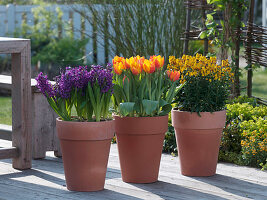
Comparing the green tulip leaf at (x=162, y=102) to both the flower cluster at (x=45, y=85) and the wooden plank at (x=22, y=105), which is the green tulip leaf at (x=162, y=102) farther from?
the wooden plank at (x=22, y=105)

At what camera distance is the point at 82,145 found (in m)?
3.14

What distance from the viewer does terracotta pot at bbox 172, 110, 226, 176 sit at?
11.6ft

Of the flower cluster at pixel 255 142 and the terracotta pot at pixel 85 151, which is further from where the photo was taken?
the flower cluster at pixel 255 142

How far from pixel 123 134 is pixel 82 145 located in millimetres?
346

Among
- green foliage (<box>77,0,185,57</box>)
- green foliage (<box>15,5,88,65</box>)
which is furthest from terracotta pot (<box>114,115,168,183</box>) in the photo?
green foliage (<box>15,5,88,65</box>)

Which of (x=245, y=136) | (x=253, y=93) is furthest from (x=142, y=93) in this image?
(x=253, y=93)

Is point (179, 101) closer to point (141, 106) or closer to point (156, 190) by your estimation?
point (141, 106)

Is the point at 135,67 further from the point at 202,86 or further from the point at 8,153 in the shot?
the point at 8,153

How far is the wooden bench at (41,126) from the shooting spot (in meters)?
4.12

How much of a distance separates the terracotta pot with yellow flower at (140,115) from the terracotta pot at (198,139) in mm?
217

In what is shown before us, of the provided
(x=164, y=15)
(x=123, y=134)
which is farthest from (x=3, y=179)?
(x=164, y=15)

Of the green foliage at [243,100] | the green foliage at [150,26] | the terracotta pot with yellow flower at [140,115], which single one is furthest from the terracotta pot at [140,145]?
the green foliage at [150,26]

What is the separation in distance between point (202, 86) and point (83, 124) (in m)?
0.95

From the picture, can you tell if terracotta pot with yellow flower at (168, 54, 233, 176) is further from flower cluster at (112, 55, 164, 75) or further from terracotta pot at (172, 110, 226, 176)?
flower cluster at (112, 55, 164, 75)
